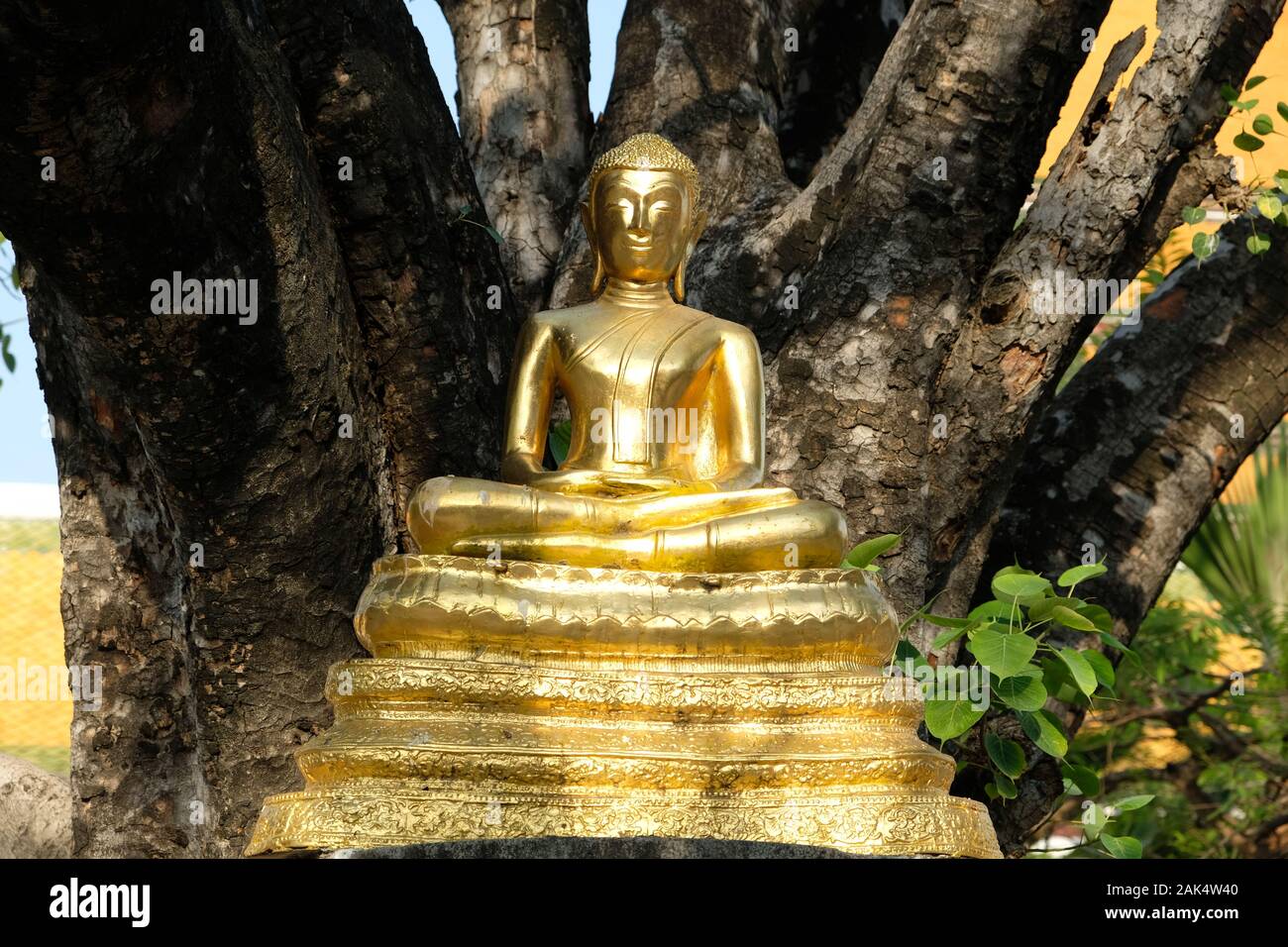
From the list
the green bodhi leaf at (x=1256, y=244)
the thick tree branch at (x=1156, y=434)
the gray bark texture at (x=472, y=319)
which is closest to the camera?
the gray bark texture at (x=472, y=319)

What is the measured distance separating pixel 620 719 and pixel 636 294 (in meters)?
1.62

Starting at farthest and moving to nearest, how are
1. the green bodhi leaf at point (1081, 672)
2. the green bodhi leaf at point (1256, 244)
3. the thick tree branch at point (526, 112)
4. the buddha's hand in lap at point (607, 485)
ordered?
the thick tree branch at point (526, 112) → the green bodhi leaf at point (1256, 244) → the buddha's hand in lap at point (607, 485) → the green bodhi leaf at point (1081, 672)

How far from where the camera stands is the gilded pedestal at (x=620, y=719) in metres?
3.42

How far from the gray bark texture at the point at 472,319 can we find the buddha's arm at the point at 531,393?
6.5 inches

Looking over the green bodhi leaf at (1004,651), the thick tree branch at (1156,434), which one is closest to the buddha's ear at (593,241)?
the thick tree branch at (1156,434)

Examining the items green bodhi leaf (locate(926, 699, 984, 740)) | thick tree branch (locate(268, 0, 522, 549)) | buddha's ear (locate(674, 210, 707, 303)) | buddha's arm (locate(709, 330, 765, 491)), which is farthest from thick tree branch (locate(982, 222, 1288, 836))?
thick tree branch (locate(268, 0, 522, 549))

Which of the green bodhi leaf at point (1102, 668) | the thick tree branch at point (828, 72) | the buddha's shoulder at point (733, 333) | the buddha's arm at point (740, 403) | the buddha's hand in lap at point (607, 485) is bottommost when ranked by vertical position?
the green bodhi leaf at point (1102, 668)

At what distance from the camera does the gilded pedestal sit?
342cm

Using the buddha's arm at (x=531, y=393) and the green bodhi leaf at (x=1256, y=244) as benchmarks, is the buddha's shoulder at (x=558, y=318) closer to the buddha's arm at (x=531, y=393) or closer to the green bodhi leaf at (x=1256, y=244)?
the buddha's arm at (x=531, y=393)

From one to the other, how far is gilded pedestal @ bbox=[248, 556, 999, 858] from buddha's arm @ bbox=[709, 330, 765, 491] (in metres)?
0.73

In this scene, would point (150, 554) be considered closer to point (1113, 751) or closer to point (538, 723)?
point (538, 723)

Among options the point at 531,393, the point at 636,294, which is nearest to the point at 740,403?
the point at 636,294

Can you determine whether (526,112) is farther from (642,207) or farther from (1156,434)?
(1156,434)

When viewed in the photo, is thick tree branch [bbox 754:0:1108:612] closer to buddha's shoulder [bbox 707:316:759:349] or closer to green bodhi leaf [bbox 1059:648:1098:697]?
buddha's shoulder [bbox 707:316:759:349]
